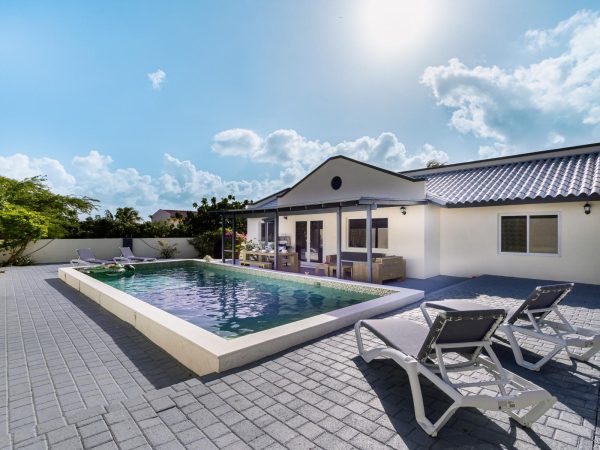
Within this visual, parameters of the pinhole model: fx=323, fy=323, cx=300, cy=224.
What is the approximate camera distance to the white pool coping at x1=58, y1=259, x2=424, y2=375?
452cm

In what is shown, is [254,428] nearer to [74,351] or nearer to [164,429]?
[164,429]

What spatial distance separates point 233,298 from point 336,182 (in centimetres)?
859

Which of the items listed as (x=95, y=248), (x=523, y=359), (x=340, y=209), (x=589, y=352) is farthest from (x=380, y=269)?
(x=95, y=248)

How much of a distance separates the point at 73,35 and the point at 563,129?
2551 centimetres

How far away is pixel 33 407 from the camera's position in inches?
148

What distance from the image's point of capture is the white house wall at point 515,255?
10906mm

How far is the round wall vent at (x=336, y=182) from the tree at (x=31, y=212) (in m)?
16.8

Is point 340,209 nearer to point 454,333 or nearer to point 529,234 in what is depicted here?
point 529,234

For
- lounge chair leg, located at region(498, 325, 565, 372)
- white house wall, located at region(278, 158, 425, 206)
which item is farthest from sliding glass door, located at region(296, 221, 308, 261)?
lounge chair leg, located at region(498, 325, 565, 372)

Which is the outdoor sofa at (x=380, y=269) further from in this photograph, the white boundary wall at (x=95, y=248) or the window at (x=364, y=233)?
the white boundary wall at (x=95, y=248)

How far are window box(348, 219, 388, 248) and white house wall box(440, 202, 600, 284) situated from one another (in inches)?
95.9

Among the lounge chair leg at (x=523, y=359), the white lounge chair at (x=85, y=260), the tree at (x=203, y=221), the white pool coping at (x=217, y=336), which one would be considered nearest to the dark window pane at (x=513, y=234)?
the white pool coping at (x=217, y=336)

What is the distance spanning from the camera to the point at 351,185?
1594 centimetres

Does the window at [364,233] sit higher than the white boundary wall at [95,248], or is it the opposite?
the window at [364,233]
